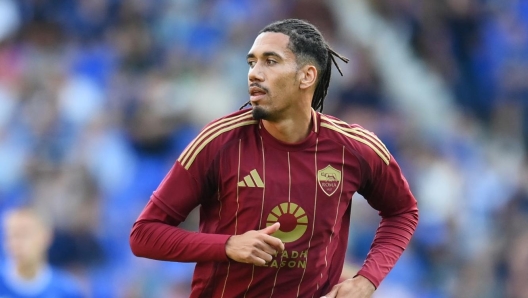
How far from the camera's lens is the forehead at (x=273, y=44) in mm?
4352

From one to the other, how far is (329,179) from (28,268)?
2.97 metres

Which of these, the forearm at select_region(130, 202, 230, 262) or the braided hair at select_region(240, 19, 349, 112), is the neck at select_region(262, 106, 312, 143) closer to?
the braided hair at select_region(240, 19, 349, 112)

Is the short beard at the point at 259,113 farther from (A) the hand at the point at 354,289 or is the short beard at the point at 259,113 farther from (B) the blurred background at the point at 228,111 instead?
(B) the blurred background at the point at 228,111

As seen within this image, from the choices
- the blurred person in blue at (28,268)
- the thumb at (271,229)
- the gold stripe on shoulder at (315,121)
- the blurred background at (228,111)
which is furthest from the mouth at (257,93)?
the blurred background at (228,111)

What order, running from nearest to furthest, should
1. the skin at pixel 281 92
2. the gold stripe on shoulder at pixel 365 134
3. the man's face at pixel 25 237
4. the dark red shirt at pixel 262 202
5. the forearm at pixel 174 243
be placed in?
the forearm at pixel 174 243, the dark red shirt at pixel 262 202, the skin at pixel 281 92, the gold stripe on shoulder at pixel 365 134, the man's face at pixel 25 237

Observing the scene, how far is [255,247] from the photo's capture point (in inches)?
156

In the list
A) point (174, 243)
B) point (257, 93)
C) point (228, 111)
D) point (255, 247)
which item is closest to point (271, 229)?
point (255, 247)

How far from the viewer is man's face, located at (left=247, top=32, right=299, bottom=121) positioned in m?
4.33

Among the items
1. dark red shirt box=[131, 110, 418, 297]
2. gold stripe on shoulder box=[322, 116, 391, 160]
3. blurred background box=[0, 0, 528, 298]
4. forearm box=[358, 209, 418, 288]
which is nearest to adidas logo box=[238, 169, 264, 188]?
dark red shirt box=[131, 110, 418, 297]

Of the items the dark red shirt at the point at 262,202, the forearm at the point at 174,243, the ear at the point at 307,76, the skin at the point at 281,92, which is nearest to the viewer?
the forearm at the point at 174,243

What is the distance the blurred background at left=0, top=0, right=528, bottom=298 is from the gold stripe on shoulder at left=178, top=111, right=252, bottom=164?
3.41 meters

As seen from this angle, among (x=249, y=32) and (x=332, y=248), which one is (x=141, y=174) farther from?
(x=332, y=248)

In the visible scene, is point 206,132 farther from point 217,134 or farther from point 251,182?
point 251,182

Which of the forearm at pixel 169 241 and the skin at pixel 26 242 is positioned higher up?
the skin at pixel 26 242
